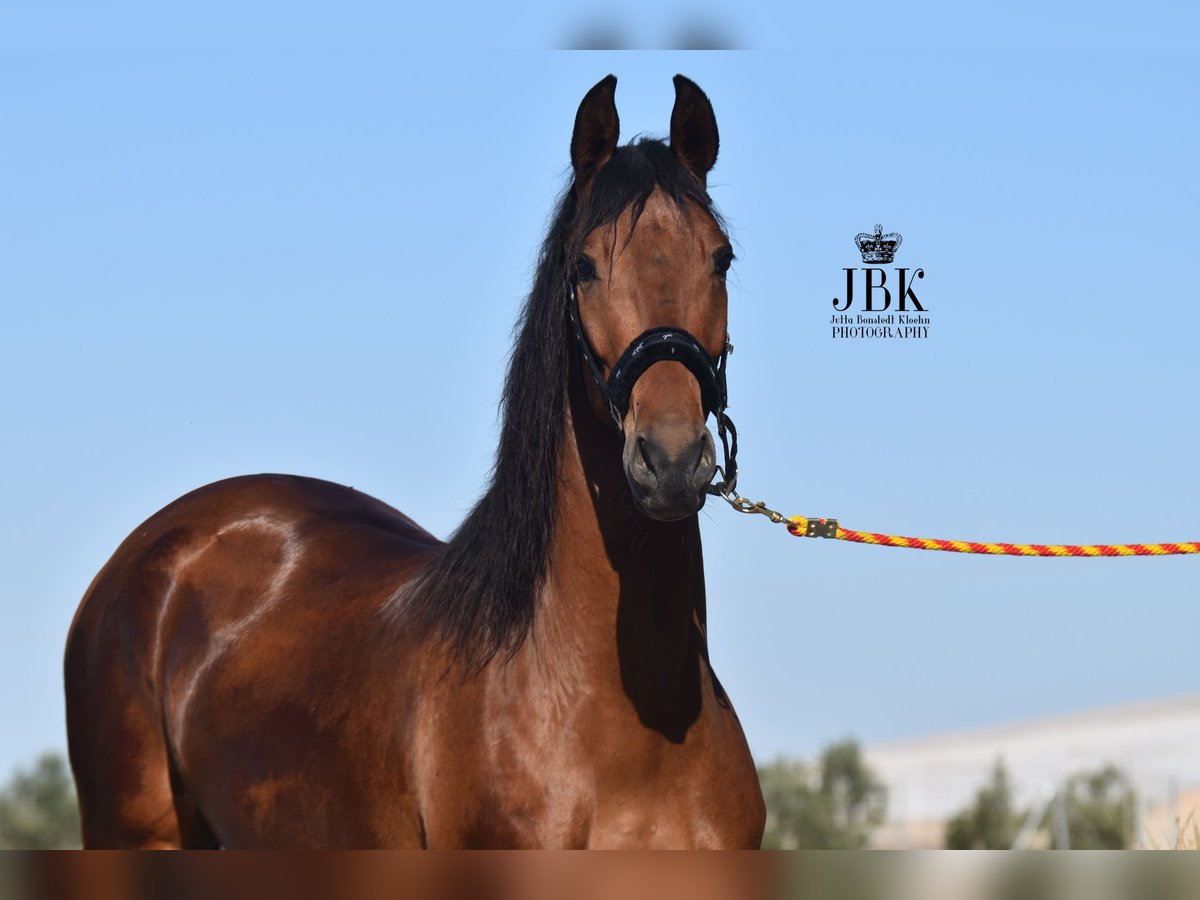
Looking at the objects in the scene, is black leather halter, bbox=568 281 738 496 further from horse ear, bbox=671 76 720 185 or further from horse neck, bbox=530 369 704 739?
horse ear, bbox=671 76 720 185

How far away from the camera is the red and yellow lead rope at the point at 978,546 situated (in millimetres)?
4242

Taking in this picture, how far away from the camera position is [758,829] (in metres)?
4.14

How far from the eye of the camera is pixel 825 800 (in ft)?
118

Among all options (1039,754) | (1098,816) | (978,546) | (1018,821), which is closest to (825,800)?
(1018,821)

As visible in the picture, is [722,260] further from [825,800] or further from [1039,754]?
[1039,754]

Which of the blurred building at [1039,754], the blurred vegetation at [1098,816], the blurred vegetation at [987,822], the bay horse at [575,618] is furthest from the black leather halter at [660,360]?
the blurred building at [1039,754]

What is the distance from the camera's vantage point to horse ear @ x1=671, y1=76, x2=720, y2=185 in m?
4.30

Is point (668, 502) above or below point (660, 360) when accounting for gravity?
below

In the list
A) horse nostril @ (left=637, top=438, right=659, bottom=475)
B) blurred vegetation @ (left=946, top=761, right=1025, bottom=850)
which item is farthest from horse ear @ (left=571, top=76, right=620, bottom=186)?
blurred vegetation @ (left=946, top=761, right=1025, bottom=850)

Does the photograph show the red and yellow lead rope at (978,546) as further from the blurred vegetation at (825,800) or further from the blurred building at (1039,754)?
the blurred building at (1039,754)

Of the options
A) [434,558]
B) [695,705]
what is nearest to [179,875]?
[695,705]

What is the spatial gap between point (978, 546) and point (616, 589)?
3.62 ft

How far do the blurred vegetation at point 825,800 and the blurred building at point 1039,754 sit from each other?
1150 millimetres

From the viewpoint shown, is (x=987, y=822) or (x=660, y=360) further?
(x=987, y=822)
